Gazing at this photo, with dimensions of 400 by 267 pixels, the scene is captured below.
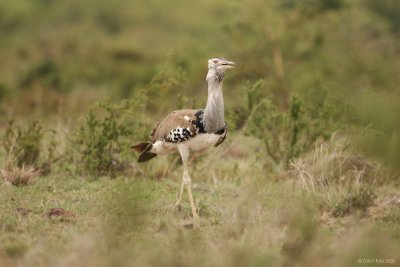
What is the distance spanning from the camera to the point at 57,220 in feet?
19.5

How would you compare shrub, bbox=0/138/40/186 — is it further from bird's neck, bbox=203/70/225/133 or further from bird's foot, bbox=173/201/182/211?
bird's neck, bbox=203/70/225/133

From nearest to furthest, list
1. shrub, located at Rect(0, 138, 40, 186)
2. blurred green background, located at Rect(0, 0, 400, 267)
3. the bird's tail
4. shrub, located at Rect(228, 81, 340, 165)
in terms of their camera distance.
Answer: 1. blurred green background, located at Rect(0, 0, 400, 267)
2. the bird's tail
3. shrub, located at Rect(0, 138, 40, 186)
4. shrub, located at Rect(228, 81, 340, 165)

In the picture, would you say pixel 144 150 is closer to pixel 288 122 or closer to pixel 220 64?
pixel 220 64

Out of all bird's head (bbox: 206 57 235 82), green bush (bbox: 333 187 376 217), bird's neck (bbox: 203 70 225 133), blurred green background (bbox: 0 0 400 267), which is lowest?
green bush (bbox: 333 187 376 217)

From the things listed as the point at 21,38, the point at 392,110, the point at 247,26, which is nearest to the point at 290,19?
the point at 247,26

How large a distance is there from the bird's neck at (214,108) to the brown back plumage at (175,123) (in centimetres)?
14

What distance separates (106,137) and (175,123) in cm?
165

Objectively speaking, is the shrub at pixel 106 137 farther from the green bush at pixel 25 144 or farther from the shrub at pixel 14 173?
the shrub at pixel 14 173

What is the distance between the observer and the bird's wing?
654cm

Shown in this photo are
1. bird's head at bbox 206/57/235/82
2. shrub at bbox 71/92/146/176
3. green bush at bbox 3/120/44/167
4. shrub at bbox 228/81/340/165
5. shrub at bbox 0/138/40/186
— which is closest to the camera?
bird's head at bbox 206/57/235/82

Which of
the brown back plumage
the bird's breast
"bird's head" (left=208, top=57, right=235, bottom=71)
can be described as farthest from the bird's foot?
"bird's head" (left=208, top=57, right=235, bottom=71)

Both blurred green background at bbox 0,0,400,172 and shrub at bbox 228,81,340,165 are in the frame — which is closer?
shrub at bbox 228,81,340,165

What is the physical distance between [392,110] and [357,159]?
1418mm

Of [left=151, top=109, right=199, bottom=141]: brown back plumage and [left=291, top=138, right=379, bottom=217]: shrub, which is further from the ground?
[left=151, top=109, right=199, bottom=141]: brown back plumage
